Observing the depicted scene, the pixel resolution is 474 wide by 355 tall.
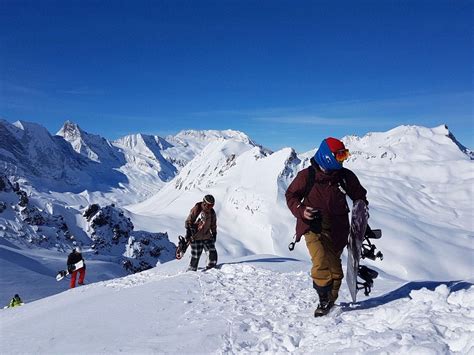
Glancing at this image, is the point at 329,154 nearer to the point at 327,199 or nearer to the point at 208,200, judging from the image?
the point at 327,199

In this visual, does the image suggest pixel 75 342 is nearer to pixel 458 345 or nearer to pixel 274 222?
pixel 458 345

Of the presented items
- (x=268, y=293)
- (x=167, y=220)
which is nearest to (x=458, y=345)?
(x=268, y=293)

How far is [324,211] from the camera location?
19.1 ft

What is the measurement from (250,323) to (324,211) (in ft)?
6.07

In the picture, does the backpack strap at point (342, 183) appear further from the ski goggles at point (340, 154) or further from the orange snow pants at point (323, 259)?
A: the orange snow pants at point (323, 259)

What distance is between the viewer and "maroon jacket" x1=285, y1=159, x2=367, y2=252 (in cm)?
582

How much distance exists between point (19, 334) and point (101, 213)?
7584 cm

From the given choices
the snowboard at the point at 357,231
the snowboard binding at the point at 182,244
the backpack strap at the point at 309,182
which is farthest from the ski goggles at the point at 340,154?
the snowboard binding at the point at 182,244

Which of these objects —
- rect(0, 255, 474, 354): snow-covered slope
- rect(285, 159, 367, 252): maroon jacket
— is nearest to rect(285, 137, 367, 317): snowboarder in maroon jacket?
rect(285, 159, 367, 252): maroon jacket

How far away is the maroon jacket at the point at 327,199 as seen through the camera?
5.82 metres

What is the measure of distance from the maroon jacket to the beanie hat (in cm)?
12

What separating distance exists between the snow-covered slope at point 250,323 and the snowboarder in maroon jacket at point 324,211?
1.60ft

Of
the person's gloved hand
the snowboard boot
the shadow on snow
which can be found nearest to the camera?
the person's gloved hand

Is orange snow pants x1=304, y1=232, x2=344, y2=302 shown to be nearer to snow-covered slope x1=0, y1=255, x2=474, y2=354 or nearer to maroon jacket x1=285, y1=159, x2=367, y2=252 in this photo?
maroon jacket x1=285, y1=159, x2=367, y2=252
